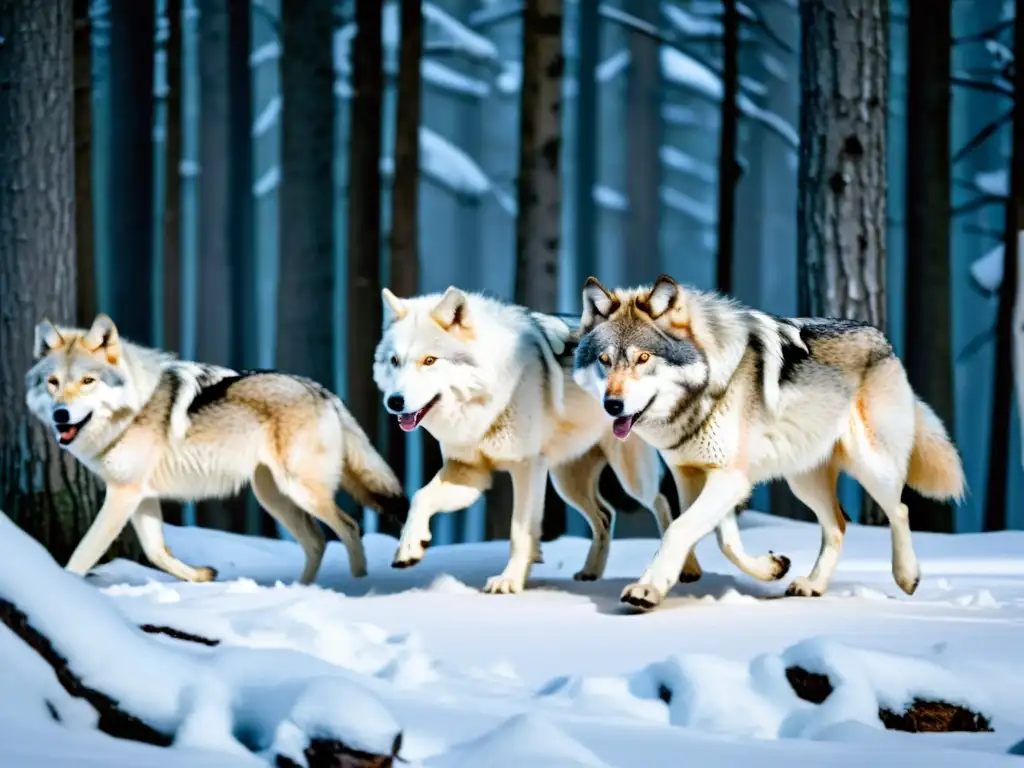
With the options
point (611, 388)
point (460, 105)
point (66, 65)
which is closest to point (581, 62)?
point (460, 105)

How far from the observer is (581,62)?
16.7 meters

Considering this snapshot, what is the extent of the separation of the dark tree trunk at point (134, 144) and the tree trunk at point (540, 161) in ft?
13.4

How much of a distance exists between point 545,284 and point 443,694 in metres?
5.82

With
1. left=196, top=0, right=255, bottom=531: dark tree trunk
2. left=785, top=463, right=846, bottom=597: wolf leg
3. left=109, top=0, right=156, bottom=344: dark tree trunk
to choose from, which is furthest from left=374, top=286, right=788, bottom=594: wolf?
left=109, top=0, right=156, bottom=344: dark tree trunk

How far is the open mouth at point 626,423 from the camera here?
4.68 meters

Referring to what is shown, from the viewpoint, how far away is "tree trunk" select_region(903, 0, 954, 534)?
9.89 meters

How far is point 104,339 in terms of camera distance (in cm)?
605

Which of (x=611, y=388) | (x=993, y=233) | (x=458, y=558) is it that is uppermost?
(x=993, y=233)

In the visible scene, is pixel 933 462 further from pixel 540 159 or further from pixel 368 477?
pixel 540 159

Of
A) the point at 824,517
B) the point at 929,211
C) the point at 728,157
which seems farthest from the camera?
the point at 728,157

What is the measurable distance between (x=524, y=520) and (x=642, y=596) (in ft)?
3.24

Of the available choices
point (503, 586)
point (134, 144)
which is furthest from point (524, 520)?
point (134, 144)

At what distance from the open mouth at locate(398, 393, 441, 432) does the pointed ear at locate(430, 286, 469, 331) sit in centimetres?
32

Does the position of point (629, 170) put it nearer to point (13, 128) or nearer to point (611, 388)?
point (13, 128)
